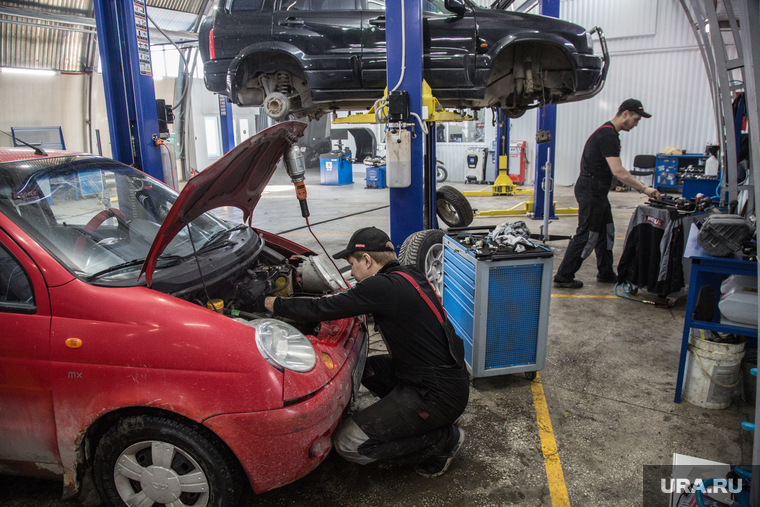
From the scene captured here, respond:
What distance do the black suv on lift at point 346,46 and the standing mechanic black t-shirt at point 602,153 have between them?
3.87 feet

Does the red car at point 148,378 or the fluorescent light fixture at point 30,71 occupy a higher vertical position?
the fluorescent light fixture at point 30,71

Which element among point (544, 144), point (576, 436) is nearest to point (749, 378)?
point (576, 436)

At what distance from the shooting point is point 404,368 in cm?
217

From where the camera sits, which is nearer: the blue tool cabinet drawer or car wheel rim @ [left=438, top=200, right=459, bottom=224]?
the blue tool cabinet drawer

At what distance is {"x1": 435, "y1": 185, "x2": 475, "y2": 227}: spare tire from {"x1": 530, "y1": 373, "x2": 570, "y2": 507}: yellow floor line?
3461mm

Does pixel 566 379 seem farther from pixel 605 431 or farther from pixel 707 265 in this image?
pixel 707 265

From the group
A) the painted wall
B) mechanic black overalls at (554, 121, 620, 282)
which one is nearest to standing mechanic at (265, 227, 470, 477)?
mechanic black overalls at (554, 121, 620, 282)

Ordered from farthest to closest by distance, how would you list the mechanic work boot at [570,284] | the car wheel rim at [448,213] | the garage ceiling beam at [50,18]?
the garage ceiling beam at [50,18]
the car wheel rim at [448,213]
the mechanic work boot at [570,284]

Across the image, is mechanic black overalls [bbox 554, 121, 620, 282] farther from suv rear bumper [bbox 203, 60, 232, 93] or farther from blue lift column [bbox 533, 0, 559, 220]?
suv rear bumper [bbox 203, 60, 232, 93]

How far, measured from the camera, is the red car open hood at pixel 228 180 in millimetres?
1757

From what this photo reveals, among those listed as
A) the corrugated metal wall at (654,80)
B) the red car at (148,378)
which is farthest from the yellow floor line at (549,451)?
the corrugated metal wall at (654,80)

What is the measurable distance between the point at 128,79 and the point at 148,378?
4201 mm

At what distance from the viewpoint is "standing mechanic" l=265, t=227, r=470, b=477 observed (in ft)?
6.75

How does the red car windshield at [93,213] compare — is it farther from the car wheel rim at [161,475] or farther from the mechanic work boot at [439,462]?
the mechanic work boot at [439,462]
